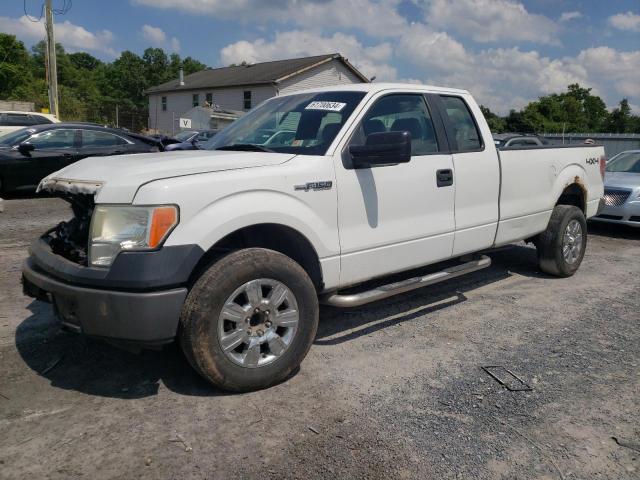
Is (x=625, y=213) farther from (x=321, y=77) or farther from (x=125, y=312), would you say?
(x=321, y=77)

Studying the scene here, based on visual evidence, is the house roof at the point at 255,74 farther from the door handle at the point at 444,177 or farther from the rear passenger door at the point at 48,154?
the door handle at the point at 444,177

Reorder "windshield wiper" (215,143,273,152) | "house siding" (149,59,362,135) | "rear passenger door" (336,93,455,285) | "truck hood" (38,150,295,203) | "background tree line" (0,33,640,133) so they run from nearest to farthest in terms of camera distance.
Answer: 1. "truck hood" (38,150,295,203)
2. "rear passenger door" (336,93,455,285)
3. "windshield wiper" (215,143,273,152)
4. "house siding" (149,59,362,135)
5. "background tree line" (0,33,640,133)

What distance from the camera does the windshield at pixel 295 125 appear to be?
393cm

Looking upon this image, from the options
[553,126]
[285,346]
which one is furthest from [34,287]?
[553,126]

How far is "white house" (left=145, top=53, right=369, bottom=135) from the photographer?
1363 inches

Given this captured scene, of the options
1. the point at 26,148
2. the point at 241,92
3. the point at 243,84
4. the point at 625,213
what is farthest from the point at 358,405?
the point at 241,92

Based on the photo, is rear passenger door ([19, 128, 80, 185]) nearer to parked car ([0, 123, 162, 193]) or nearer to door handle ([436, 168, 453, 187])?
parked car ([0, 123, 162, 193])

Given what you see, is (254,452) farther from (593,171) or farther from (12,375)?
(593,171)

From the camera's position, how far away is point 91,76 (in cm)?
8288

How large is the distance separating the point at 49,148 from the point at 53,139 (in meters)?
0.20

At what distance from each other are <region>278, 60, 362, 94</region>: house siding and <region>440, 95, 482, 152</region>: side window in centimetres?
3013

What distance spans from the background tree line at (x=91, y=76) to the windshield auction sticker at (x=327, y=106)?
1583 inches

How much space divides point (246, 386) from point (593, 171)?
201 inches

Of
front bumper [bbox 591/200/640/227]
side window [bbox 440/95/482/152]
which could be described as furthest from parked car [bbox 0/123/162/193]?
front bumper [bbox 591/200/640/227]
